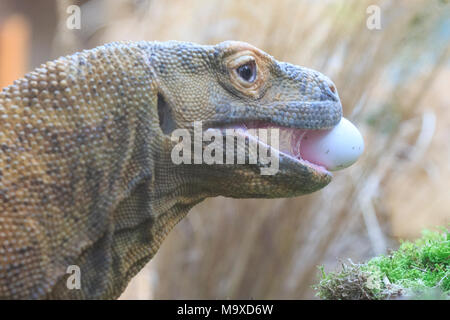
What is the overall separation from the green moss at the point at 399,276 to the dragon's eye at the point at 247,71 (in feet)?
3.19

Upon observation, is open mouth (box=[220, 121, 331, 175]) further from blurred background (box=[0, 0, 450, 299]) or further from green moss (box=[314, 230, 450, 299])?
blurred background (box=[0, 0, 450, 299])

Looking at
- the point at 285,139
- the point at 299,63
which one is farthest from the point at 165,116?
the point at 299,63

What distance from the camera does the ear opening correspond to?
2.40m

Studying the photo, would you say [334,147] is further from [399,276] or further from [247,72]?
[399,276]

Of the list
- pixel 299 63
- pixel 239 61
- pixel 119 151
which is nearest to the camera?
pixel 119 151

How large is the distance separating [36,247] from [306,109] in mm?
1397

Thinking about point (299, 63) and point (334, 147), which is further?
point (299, 63)

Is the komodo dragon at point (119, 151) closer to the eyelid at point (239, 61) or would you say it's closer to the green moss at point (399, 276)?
the eyelid at point (239, 61)

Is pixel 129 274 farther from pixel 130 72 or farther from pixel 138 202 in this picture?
pixel 130 72

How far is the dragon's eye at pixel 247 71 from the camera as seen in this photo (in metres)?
2.57

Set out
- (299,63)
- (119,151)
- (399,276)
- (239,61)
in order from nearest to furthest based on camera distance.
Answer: (119,151) → (399,276) → (239,61) → (299,63)

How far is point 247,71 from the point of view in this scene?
8.52 feet

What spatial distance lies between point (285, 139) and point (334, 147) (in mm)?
251

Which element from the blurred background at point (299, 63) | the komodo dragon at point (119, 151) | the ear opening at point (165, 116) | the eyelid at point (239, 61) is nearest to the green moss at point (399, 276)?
the komodo dragon at point (119, 151)
